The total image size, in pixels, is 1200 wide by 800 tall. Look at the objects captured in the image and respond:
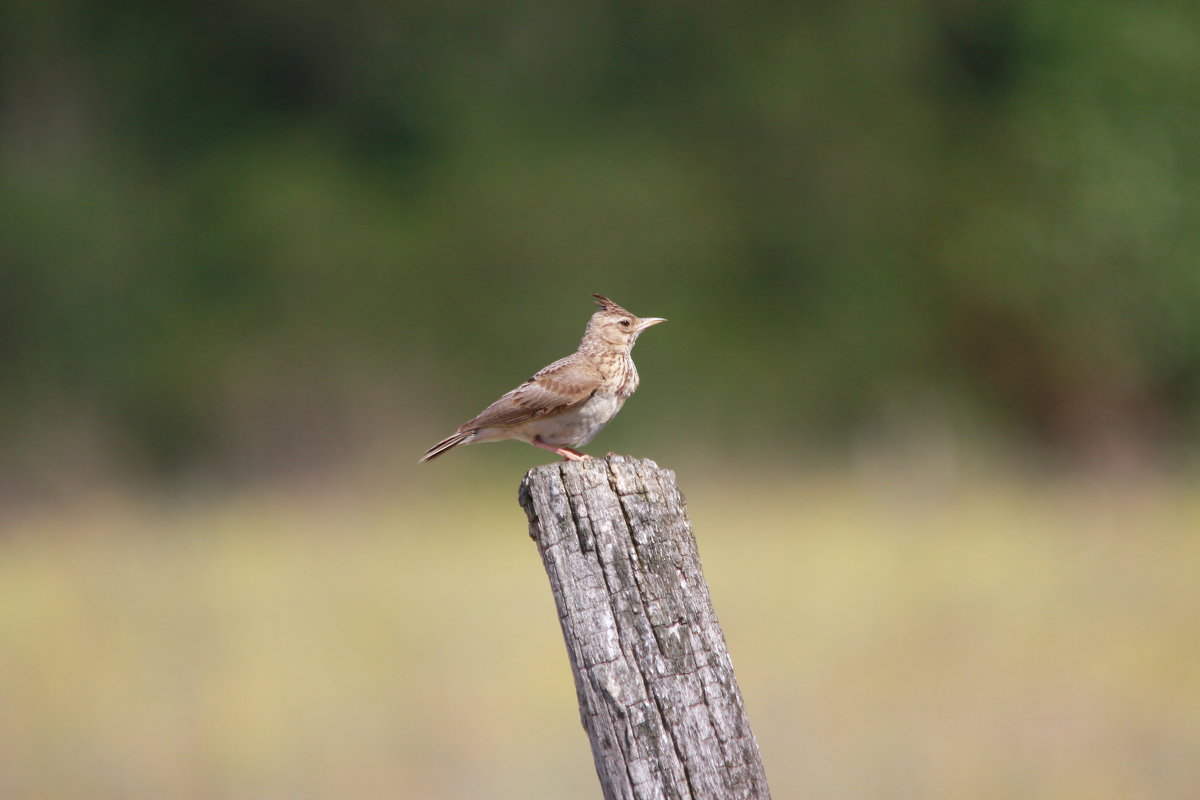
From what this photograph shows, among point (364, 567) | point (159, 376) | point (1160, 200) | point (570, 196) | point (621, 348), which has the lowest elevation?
point (621, 348)

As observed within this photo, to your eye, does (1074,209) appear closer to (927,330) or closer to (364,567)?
(927,330)

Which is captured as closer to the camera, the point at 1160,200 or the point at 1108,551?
the point at 1108,551

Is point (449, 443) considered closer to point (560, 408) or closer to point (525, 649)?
point (560, 408)

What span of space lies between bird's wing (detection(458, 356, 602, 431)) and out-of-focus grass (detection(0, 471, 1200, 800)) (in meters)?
2.65

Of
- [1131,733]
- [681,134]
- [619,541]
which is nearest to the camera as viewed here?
[619,541]

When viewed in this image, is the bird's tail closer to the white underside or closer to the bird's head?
the white underside

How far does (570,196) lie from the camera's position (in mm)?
17688

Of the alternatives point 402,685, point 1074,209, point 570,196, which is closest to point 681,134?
point 570,196

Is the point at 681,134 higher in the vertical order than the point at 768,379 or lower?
higher

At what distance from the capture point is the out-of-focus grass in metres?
7.38

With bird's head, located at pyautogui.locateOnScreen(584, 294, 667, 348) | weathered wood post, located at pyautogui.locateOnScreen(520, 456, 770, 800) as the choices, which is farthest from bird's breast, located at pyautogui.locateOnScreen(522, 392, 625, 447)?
weathered wood post, located at pyautogui.locateOnScreen(520, 456, 770, 800)

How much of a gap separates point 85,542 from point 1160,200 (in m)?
11.9

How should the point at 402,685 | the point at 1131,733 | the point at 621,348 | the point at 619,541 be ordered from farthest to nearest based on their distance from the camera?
the point at 402,685, the point at 1131,733, the point at 621,348, the point at 619,541

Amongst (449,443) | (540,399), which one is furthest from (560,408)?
(449,443)
